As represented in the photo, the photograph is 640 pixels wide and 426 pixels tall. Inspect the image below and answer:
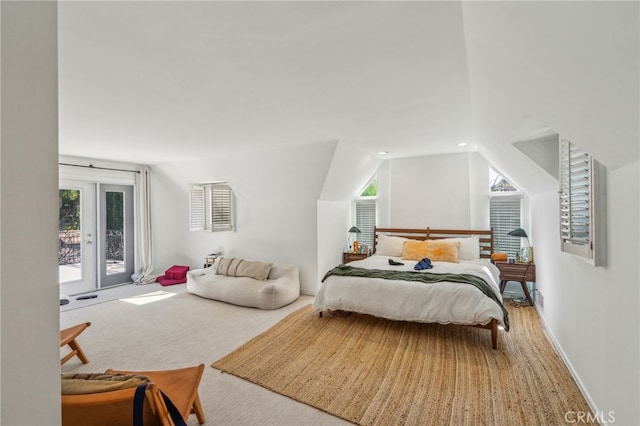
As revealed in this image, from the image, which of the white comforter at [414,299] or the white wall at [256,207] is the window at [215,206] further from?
the white comforter at [414,299]

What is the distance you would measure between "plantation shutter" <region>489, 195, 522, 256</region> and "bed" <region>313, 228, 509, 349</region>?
26 centimetres

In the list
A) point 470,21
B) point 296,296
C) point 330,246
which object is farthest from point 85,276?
point 470,21

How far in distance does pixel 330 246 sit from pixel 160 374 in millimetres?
3476

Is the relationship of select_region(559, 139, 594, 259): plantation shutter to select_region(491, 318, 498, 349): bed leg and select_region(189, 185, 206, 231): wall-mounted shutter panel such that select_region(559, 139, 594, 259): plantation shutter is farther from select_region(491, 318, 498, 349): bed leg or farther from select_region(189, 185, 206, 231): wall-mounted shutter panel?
select_region(189, 185, 206, 231): wall-mounted shutter panel

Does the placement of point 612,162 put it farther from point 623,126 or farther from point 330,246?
point 330,246

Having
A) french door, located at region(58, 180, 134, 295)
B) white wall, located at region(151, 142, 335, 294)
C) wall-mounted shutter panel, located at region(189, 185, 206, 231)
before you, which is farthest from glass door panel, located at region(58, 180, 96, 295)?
wall-mounted shutter panel, located at region(189, 185, 206, 231)

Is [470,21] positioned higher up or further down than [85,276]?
higher up

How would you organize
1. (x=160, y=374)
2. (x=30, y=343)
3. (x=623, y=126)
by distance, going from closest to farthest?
(x=30, y=343)
(x=623, y=126)
(x=160, y=374)

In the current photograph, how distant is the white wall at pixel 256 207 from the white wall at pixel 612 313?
296 cm

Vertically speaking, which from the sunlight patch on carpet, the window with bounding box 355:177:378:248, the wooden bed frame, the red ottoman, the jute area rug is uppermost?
the window with bounding box 355:177:378:248

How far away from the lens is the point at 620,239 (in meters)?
1.61

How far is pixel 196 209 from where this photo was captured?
19.2 ft

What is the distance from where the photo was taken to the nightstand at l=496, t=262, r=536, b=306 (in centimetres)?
411

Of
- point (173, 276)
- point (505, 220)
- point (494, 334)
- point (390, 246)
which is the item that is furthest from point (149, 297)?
point (505, 220)
